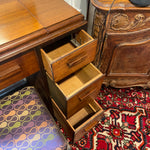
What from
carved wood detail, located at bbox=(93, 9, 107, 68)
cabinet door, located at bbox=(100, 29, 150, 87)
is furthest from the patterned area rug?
carved wood detail, located at bbox=(93, 9, 107, 68)

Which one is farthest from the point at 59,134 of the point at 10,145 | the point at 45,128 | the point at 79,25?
the point at 79,25

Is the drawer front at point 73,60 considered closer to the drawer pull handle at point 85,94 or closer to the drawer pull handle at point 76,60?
the drawer pull handle at point 76,60

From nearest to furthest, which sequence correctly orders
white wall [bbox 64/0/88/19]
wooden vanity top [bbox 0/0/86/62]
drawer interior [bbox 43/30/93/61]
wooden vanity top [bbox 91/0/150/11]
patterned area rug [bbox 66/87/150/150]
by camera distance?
wooden vanity top [bbox 0/0/86/62] < wooden vanity top [bbox 91/0/150/11] < drawer interior [bbox 43/30/93/61] < white wall [bbox 64/0/88/19] < patterned area rug [bbox 66/87/150/150]

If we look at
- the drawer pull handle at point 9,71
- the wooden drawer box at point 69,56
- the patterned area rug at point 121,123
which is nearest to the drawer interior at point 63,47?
the wooden drawer box at point 69,56

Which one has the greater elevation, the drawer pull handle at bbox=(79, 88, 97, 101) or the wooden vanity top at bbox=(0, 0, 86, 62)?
the wooden vanity top at bbox=(0, 0, 86, 62)

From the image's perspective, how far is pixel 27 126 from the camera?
2.79 feet

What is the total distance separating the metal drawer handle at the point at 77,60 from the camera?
779mm

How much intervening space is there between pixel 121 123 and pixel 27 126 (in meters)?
0.87

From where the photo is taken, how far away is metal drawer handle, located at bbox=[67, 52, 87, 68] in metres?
0.78

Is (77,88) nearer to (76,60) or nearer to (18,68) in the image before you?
(76,60)

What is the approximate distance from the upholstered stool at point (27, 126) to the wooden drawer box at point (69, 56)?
0.85 feet

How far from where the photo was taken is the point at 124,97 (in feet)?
4.92

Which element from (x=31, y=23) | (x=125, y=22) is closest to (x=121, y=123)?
(x=125, y=22)

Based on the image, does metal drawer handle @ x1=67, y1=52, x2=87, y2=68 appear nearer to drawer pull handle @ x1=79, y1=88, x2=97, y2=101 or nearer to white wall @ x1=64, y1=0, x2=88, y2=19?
drawer pull handle @ x1=79, y1=88, x2=97, y2=101
